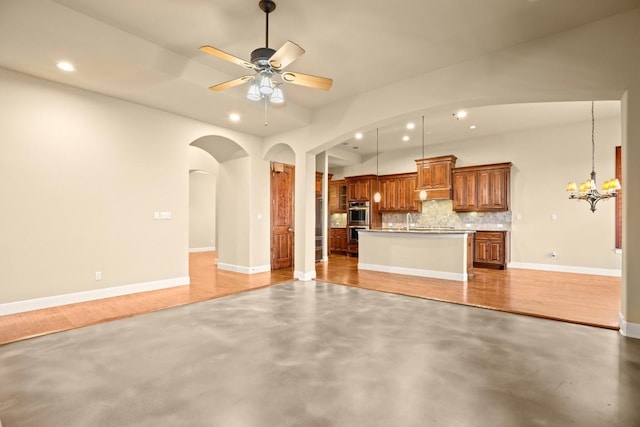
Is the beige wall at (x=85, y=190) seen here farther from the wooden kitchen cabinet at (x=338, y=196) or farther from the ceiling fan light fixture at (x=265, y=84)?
the wooden kitchen cabinet at (x=338, y=196)

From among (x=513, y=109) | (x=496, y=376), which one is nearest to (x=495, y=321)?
(x=496, y=376)

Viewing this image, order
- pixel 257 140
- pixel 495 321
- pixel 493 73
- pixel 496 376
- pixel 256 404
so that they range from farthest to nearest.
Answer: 1. pixel 257 140
2. pixel 493 73
3. pixel 495 321
4. pixel 496 376
5. pixel 256 404

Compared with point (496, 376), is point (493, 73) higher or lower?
higher

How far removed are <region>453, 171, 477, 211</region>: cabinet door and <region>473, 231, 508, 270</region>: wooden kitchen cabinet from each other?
787 mm

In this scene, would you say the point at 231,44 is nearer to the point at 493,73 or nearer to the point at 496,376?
the point at 493,73

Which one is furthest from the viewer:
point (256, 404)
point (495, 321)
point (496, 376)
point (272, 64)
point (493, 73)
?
point (493, 73)

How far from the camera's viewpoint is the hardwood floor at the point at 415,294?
3566 mm

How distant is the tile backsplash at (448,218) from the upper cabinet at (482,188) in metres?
0.34

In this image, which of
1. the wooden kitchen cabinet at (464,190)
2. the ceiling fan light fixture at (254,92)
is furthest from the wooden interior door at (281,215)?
the wooden kitchen cabinet at (464,190)

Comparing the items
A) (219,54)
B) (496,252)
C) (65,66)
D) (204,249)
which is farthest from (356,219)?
(65,66)

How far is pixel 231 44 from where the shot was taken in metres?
3.74

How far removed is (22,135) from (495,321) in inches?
241

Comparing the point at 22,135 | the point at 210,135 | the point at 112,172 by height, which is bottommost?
the point at 112,172

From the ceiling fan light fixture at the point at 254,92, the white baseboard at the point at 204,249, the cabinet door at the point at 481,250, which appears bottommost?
the white baseboard at the point at 204,249
